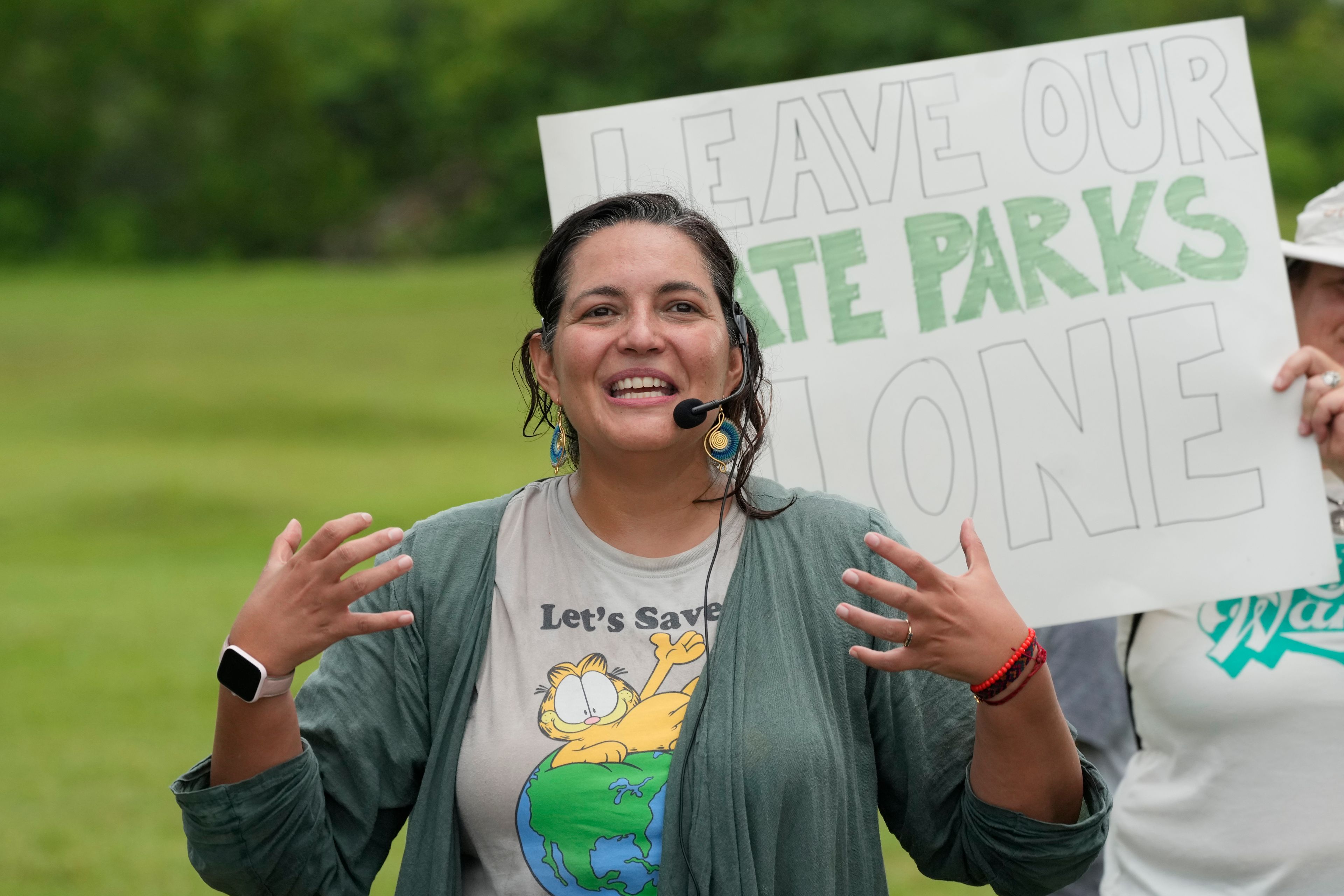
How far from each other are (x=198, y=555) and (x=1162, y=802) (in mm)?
11771

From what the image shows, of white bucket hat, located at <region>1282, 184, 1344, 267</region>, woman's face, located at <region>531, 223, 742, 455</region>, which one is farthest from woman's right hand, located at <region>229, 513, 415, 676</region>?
white bucket hat, located at <region>1282, 184, 1344, 267</region>

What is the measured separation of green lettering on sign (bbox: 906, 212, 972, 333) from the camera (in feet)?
9.92

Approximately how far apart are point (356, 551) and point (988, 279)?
147 centimetres

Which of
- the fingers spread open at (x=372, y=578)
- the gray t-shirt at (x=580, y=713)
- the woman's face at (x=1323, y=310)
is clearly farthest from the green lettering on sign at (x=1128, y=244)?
the fingers spread open at (x=372, y=578)

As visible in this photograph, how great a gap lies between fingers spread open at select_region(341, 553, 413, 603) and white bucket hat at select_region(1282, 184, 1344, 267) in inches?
71.1

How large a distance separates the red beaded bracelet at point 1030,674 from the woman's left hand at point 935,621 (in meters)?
0.03

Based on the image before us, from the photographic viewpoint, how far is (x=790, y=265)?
119 inches

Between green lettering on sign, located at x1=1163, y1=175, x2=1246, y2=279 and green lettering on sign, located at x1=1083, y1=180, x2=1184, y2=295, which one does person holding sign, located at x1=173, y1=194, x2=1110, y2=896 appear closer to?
green lettering on sign, located at x1=1083, y1=180, x2=1184, y2=295

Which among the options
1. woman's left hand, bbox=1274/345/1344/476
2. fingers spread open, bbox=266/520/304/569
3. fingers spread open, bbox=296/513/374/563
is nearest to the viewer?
fingers spread open, bbox=296/513/374/563

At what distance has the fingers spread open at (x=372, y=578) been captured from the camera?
6.91 ft

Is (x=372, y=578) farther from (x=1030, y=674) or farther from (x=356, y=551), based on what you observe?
(x=1030, y=674)

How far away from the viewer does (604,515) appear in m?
2.44

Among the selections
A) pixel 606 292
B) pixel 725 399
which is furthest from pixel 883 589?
pixel 606 292

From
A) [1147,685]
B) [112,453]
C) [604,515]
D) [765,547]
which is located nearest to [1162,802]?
[1147,685]
